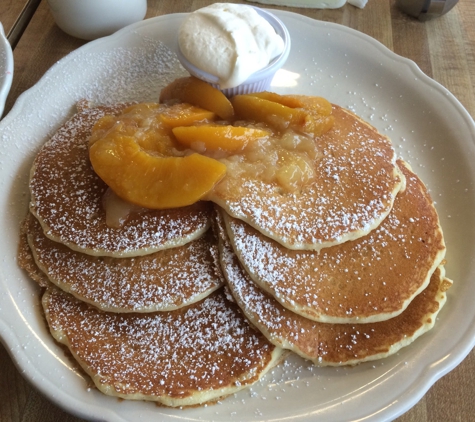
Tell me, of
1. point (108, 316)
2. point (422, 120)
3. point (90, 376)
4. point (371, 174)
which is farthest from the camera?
point (422, 120)

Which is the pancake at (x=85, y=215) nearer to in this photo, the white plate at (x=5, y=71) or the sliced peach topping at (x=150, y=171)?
the sliced peach topping at (x=150, y=171)

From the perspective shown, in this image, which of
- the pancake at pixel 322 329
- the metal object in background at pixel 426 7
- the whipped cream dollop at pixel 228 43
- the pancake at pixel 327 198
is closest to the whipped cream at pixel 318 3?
the metal object in background at pixel 426 7

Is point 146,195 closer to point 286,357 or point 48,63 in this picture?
point 286,357

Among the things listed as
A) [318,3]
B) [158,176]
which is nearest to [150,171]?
[158,176]

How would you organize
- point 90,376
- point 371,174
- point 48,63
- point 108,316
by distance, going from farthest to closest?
point 48,63 < point 371,174 < point 108,316 < point 90,376

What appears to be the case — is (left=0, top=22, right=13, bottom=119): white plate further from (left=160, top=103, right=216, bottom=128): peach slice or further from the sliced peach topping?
(left=160, top=103, right=216, bottom=128): peach slice

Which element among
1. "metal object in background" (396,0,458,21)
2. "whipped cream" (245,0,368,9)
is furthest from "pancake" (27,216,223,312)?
"metal object in background" (396,0,458,21)

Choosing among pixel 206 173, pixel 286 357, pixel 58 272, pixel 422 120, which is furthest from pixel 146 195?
pixel 422 120
